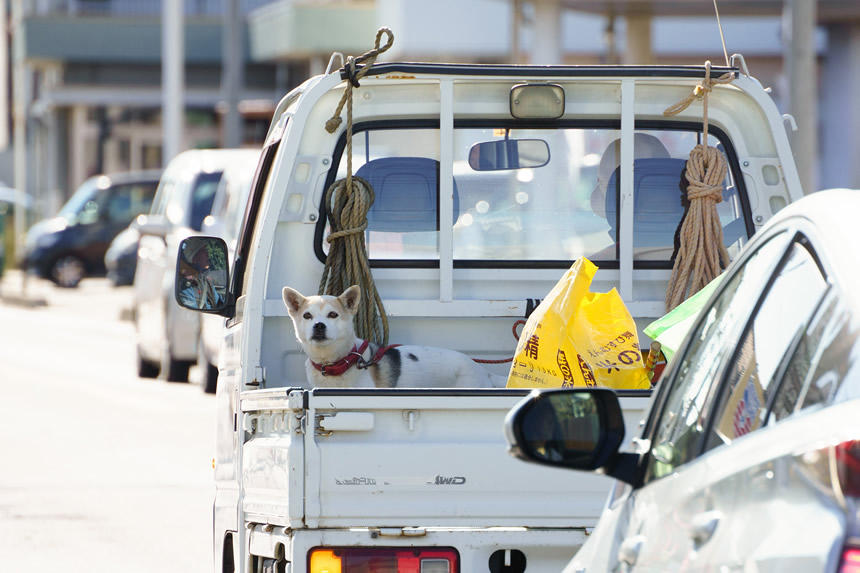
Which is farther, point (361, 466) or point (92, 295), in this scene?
point (92, 295)

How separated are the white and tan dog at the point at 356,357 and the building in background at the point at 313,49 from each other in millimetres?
10159

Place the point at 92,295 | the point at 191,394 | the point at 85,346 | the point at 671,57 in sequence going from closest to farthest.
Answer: the point at 191,394 → the point at 85,346 → the point at 92,295 → the point at 671,57

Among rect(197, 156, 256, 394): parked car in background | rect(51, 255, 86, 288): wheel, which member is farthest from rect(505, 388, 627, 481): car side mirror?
rect(51, 255, 86, 288): wheel

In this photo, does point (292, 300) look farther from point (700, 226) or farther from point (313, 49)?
point (313, 49)

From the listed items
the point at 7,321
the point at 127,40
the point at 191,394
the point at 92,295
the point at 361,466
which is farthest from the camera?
the point at 127,40

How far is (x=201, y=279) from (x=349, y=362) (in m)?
0.71

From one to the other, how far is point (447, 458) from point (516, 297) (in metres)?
1.69

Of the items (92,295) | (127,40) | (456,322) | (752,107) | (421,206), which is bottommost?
(92,295)

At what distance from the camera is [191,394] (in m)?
15.2

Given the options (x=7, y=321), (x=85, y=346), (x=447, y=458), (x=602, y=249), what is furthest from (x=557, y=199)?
(x=7, y=321)

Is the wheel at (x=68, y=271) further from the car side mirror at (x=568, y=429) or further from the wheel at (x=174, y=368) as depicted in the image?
the car side mirror at (x=568, y=429)

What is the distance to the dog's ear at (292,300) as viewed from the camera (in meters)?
5.87

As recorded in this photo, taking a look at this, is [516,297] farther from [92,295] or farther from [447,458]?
[92,295]

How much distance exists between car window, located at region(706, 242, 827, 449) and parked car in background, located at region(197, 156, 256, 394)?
416 inches
